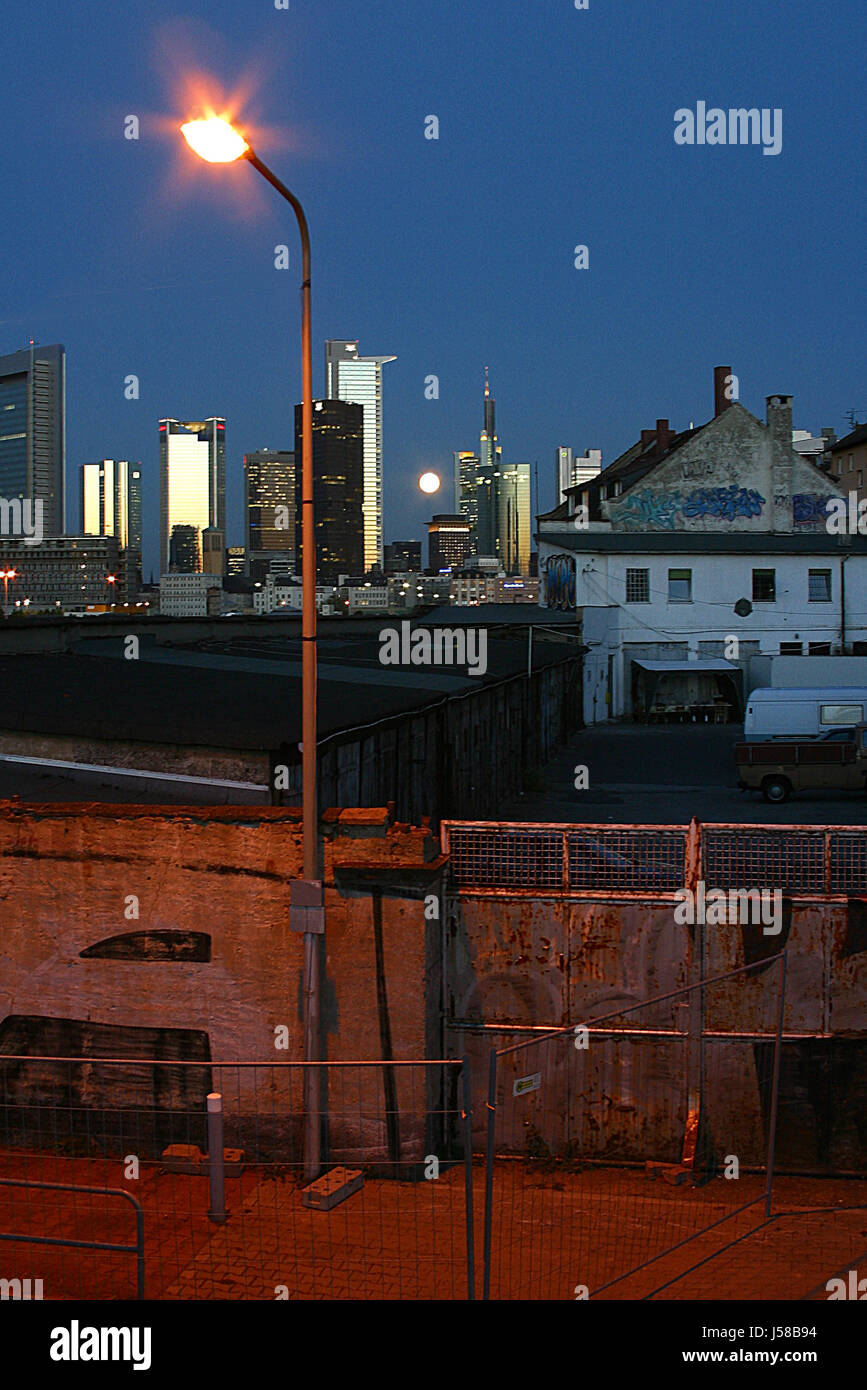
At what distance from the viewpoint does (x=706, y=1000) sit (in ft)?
35.2

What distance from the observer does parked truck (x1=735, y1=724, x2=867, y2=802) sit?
28.2m

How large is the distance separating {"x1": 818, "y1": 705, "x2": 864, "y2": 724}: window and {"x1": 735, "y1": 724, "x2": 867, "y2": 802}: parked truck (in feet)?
18.3

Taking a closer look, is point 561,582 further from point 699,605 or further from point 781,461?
point 781,461

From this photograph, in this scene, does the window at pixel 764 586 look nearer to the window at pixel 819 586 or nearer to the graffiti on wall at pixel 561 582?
the window at pixel 819 586

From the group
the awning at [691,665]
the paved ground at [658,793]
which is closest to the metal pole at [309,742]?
the paved ground at [658,793]

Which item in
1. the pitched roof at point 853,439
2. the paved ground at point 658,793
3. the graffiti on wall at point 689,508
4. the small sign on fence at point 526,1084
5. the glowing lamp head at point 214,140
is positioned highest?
the pitched roof at point 853,439

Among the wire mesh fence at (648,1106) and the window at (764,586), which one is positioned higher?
the window at (764,586)

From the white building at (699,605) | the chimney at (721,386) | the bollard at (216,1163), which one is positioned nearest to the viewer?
the bollard at (216,1163)

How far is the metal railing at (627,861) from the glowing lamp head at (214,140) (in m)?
5.96

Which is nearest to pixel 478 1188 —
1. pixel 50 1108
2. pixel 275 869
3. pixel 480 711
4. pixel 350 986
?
pixel 350 986

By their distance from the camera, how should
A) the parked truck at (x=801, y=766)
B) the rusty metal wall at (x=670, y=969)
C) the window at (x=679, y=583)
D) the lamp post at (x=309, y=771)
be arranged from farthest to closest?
the window at (x=679, y=583), the parked truck at (x=801, y=766), the rusty metal wall at (x=670, y=969), the lamp post at (x=309, y=771)

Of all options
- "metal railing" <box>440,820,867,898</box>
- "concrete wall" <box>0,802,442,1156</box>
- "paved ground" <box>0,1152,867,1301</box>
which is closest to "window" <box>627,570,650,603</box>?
"metal railing" <box>440,820,867,898</box>

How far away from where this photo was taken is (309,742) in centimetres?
1029

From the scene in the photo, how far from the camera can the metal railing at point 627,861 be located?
1084cm
